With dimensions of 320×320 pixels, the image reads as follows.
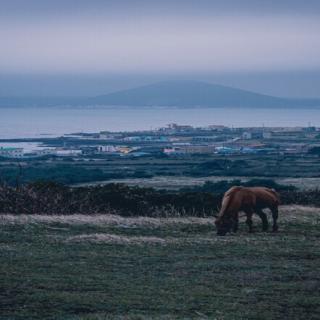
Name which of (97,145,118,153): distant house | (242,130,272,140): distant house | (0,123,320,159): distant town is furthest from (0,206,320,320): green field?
(242,130,272,140): distant house

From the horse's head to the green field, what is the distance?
A: 0.39m

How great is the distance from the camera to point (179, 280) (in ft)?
46.7

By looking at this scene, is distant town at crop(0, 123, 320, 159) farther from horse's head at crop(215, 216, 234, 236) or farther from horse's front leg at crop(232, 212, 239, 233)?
horse's head at crop(215, 216, 234, 236)

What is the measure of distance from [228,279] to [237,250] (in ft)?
11.5

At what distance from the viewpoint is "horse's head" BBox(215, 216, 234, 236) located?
69.3ft

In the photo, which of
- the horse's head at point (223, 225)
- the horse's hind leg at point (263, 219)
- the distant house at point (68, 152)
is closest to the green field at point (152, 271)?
the horse's hind leg at point (263, 219)

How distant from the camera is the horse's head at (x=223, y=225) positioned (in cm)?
2112

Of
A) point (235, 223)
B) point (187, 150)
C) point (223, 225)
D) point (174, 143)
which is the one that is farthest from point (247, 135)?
point (223, 225)

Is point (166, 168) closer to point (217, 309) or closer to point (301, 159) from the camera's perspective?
point (301, 159)

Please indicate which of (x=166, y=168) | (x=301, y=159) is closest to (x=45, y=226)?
(x=166, y=168)

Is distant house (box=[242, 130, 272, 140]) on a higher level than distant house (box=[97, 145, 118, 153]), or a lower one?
higher

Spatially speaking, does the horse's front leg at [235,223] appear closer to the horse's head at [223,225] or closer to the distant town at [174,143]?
the horse's head at [223,225]

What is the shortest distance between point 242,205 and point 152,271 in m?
6.88

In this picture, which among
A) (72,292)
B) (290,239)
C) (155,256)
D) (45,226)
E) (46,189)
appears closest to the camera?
(72,292)
